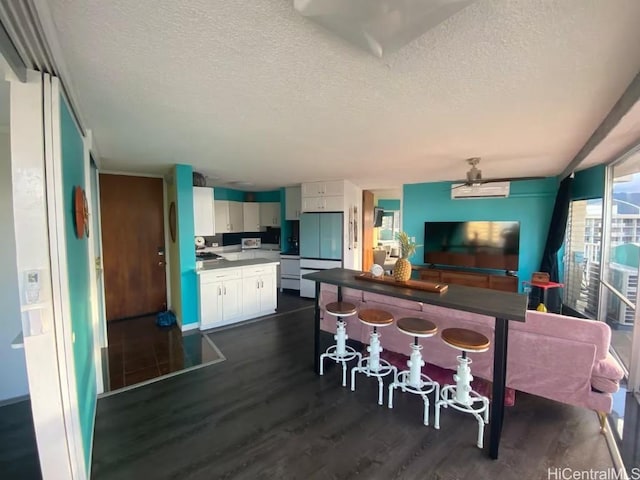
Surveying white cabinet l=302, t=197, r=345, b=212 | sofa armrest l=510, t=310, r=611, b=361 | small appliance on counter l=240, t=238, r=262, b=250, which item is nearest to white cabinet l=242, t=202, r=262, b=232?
small appliance on counter l=240, t=238, r=262, b=250

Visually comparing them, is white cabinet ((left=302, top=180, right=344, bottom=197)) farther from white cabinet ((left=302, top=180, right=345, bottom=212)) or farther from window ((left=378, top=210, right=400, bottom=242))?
window ((left=378, top=210, right=400, bottom=242))

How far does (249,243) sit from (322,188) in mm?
2507

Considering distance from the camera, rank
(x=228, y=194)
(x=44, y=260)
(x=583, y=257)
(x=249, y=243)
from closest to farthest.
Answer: (x=44, y=260) → (x=583, y=257) → (x=228, y=194) → (x=249, y=243)

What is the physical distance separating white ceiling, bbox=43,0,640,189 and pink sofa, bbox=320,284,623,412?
5.39ft

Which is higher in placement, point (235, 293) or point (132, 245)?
point (132, 245)

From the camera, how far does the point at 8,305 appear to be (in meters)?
2.53

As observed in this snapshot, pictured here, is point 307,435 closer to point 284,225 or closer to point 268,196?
point 284,225

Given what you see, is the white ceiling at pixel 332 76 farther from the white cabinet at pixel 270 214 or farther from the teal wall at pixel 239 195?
the white cabinet at pixel 270 214

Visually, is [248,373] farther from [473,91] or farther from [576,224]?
[576,224]

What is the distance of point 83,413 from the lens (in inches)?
67.4

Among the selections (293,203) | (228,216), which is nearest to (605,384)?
(293,203)

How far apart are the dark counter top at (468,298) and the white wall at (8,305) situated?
294 centimetres

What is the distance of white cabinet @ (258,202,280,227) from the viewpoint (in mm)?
7055

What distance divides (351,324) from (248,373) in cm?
127
